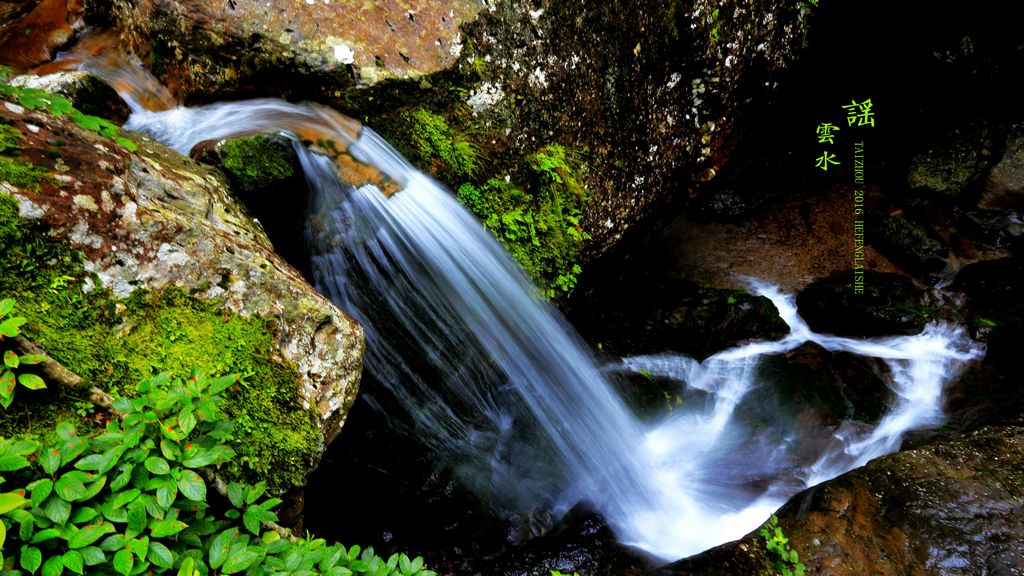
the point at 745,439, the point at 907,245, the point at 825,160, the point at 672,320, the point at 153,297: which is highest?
the point at 825,160

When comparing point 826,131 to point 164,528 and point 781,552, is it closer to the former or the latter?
point 781,552

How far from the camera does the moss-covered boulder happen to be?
2178 millimetres

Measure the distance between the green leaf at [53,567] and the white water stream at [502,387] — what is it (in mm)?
2375

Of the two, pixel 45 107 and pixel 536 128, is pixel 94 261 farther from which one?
pixel 536 128

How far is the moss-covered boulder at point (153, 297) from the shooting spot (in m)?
2.18

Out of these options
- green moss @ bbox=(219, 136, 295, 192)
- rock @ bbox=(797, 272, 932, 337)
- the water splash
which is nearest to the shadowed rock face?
green moss @ bbox=(219, 136, 295, 192)

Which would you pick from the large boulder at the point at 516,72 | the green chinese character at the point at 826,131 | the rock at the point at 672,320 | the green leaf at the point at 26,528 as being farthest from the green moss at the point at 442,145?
the green chinese character at the point at 826,131

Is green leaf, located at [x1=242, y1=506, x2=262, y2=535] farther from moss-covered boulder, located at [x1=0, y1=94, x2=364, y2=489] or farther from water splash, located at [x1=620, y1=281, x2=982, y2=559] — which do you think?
water splash, located at [x1=620, y1=281, x2=982, y2=559]

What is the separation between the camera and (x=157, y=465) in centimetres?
171

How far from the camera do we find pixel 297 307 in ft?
8.69

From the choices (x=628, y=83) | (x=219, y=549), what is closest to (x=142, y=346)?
(x=219, y=549)

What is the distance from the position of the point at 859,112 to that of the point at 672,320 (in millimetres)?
4302

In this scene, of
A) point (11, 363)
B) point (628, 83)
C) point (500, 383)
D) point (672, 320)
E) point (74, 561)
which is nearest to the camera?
point (74, 561)

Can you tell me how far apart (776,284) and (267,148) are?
238 inches
